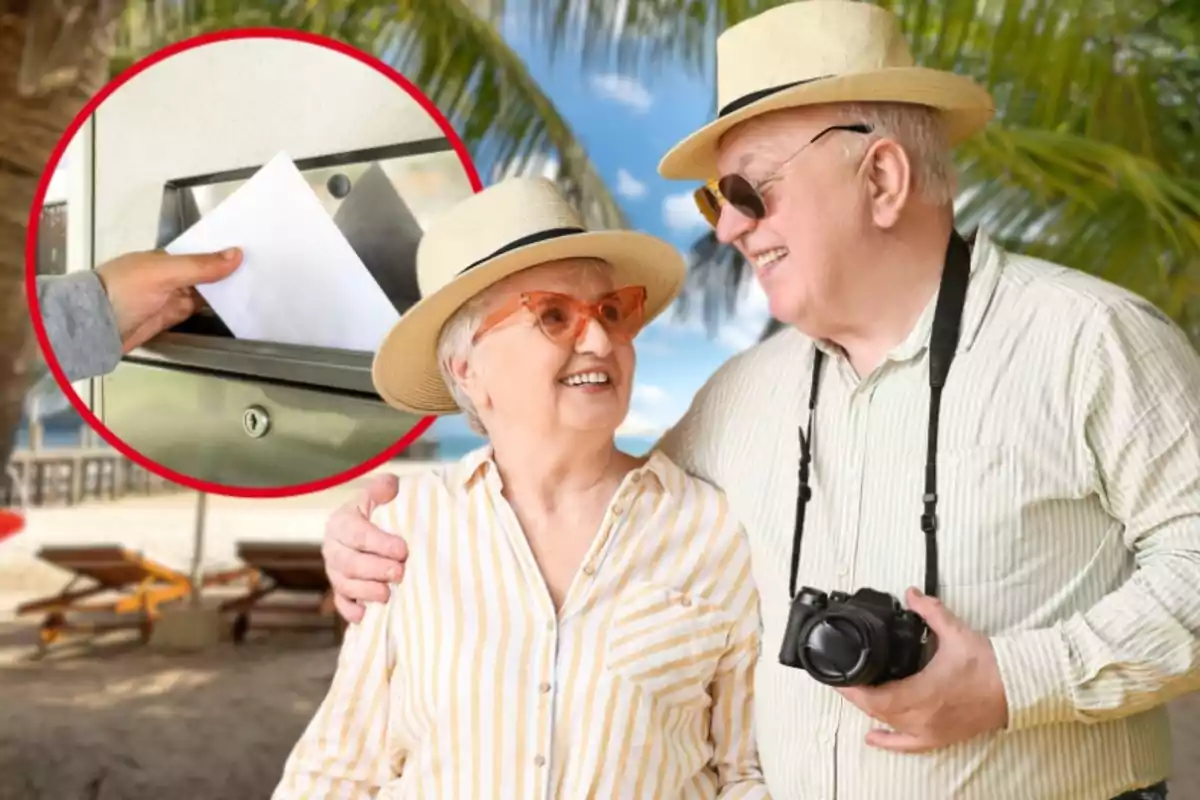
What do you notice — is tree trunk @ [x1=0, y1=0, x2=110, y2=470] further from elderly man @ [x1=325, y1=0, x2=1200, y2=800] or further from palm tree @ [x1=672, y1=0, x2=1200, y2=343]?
elderly man @ [x1=325, y1=0, x2=1200, y2=800]

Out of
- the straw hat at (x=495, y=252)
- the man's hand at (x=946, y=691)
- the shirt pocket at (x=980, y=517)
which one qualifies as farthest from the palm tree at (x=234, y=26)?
the man's hand at (x=946, y=691)

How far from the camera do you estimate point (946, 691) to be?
3.16 ft

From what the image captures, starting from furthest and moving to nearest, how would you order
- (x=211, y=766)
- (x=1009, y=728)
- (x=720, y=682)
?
(x=211, y=766)
(x=720, y=682)
(x=1009, y=728)

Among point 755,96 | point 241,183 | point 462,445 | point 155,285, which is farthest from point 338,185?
point 755,96

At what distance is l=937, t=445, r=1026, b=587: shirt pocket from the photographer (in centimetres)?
103

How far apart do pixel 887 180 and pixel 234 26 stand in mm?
1614

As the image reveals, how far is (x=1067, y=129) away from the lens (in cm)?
245

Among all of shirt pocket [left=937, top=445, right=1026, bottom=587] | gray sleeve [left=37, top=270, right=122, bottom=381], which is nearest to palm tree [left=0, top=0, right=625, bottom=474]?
gray sleeve [left=37, top=270, right=122, bottom=381]

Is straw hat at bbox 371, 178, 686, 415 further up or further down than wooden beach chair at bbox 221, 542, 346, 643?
further up

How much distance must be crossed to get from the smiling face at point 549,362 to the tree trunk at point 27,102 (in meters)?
1.41

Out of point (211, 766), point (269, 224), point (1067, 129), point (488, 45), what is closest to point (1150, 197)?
point (1067, 129)

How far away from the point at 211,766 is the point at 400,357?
4.48ft

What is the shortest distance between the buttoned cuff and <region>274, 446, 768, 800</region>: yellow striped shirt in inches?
11.8

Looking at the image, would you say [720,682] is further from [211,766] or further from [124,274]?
[211,766]
